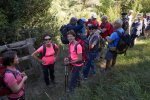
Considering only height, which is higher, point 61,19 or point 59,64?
point 61,19

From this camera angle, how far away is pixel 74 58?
7.85 m

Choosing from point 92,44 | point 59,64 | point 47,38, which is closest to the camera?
point 47,38

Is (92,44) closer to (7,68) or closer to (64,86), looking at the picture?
(64,86)

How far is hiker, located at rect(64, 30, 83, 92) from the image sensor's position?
7617mm

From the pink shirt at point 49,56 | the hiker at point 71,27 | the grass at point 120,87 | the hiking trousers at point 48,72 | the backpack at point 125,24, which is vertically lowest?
the hiking trousers at point 48,72

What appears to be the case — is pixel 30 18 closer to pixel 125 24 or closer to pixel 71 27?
pixel 71 27

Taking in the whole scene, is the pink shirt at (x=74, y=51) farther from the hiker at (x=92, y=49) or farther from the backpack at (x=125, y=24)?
the backpack at (x=125, y=24)

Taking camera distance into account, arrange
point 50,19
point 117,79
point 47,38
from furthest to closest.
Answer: point 50,19
point 47,38
point 117,79

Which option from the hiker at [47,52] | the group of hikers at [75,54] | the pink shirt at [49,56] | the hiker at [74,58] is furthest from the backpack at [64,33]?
the hiker at [74,58]

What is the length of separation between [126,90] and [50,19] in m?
8.09

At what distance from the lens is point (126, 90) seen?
19.4ft

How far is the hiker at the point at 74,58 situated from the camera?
25.0 feet

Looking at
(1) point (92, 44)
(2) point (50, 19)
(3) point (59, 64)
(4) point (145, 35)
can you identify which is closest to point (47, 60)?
(1) point (92, 44)

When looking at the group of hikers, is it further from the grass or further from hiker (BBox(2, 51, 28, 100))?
the grass
